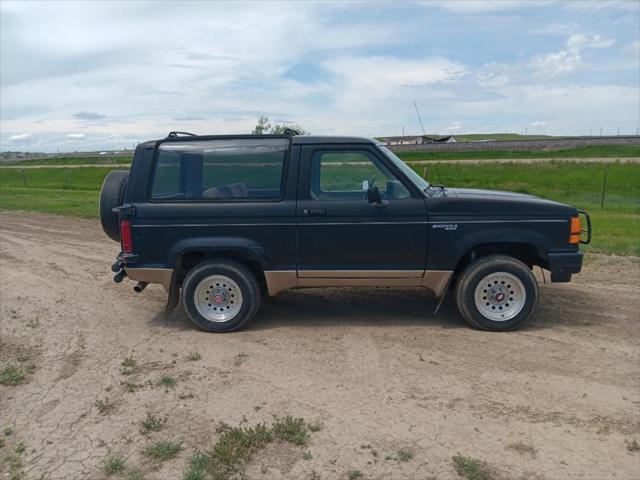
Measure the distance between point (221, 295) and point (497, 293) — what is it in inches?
111

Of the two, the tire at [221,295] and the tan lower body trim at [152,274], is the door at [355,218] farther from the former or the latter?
the tan lower body trim at [152,274]

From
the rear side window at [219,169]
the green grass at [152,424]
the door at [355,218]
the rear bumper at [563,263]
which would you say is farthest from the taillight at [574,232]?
the green grass at [152,424]

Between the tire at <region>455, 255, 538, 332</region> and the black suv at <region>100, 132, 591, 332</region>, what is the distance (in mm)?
10

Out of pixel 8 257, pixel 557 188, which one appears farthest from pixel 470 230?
pixel 557 188

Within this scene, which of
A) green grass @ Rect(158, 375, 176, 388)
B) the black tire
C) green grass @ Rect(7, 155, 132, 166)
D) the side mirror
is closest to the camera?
green grass @ Rect(158, 375, 176, 388)

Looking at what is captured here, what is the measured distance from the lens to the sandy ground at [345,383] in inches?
141

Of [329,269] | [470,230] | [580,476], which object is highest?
[470,230]

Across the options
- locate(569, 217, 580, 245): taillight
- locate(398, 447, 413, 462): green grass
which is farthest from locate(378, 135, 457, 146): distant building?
locate(398, 447, 413, 462): green grass

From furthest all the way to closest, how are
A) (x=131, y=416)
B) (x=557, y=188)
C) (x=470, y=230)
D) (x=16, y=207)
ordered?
(x=557, y=188) → (x=16, y=207) → (x=470, y=230) → (x=131, y=416)

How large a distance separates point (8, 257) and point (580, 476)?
9.69 m

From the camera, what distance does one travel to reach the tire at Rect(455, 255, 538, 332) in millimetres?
5746

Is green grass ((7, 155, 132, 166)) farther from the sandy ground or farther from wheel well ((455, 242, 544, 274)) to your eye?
wheel well ((455, 242, 544, 274))

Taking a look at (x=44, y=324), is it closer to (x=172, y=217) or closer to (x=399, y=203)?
(x=172, y=217)

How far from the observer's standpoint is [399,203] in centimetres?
572
